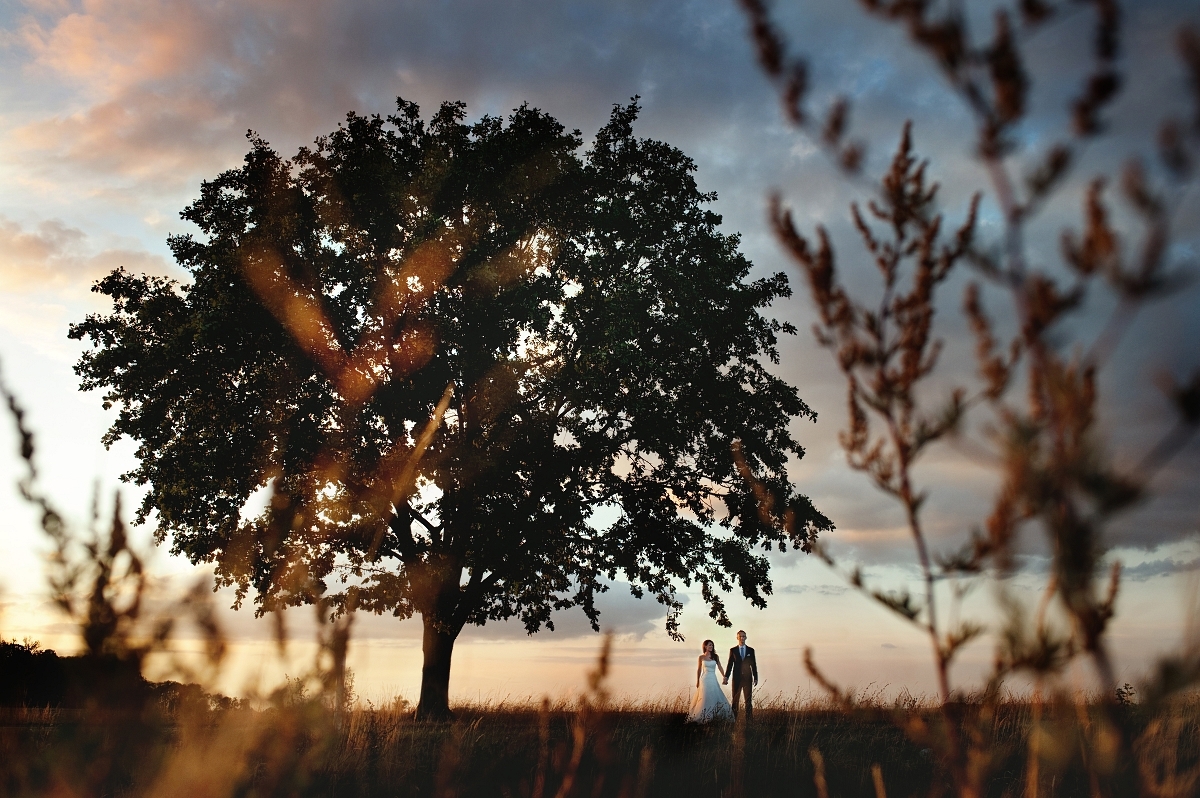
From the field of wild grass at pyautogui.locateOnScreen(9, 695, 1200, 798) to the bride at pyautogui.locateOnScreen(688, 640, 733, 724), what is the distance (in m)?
0.66

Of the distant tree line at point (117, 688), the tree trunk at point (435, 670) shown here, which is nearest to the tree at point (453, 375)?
the tree trunk at point (435, 670)

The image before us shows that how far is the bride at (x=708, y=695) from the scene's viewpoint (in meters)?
16.6

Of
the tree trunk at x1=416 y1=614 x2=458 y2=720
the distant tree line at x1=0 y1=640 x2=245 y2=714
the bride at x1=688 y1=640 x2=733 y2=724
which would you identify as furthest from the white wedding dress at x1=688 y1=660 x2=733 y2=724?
the distant tree line at x1=0 y1=640 x2=245 y2=714

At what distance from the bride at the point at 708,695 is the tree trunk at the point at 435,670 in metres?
5.28

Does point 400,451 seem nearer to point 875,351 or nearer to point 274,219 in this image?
point 274,219

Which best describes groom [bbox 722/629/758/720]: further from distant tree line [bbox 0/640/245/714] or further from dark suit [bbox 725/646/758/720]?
distant tree line [bbox 0/640/245/714]

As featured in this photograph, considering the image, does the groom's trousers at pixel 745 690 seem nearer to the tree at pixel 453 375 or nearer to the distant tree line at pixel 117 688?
the tree at pixel 453 375

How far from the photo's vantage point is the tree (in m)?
17.3

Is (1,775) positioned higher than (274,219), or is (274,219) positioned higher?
(274,219)

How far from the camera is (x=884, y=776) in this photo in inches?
453

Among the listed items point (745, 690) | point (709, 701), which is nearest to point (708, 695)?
point (709, 701)

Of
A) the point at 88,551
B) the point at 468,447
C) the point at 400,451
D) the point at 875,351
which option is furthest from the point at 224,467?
the point at 875,351

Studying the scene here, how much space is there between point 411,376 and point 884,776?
11397mm

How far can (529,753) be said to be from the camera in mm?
11031
